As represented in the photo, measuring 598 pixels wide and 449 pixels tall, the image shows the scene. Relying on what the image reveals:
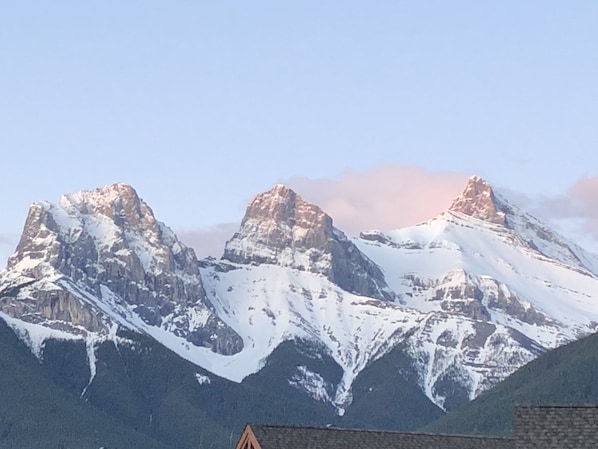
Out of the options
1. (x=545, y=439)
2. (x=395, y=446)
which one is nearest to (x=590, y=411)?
(x=545, y=439)

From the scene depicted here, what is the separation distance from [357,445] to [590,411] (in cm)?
1296

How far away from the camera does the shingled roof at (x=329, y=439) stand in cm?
7282

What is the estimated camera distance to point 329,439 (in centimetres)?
7412

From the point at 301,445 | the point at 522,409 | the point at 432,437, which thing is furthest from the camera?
the point at 432,437

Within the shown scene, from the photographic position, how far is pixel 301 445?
73.1 meters

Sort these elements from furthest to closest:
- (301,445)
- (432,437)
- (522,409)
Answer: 1. (432,437)
2. (301,445)
3. (522,409)

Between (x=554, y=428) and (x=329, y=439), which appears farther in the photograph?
(x=329, y=439)

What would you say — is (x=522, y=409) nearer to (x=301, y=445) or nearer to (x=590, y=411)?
(x=590, y=411)

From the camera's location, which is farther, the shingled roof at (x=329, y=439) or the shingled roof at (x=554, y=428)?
the shingled roof at (x=329, y=439)

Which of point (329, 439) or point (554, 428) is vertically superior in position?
point (554, 428)

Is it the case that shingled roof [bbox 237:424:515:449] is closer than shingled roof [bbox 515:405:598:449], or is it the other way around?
shingled roof [bbox 515:405:598:449]

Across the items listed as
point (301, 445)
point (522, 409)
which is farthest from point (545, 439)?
point (301, 445)

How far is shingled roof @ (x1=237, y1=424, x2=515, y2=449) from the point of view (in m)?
72.8

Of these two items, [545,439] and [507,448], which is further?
[507,448]
